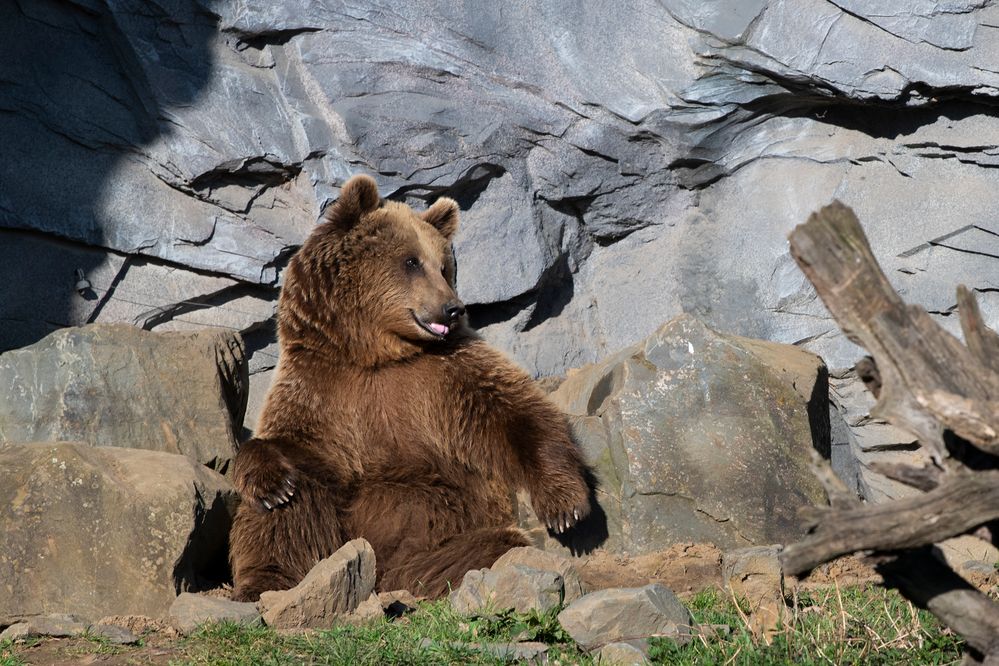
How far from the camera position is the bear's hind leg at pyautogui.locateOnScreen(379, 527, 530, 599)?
5.03 m

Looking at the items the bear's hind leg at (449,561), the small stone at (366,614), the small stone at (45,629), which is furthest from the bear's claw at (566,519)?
the small stone at (45,629)

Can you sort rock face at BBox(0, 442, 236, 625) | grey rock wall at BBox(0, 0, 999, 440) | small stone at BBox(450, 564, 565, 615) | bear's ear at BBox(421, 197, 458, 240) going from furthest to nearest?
grey rock wall at BBox(0, 0, 999, 440)
bear's ear at BBox(421, 197, 458, 240)
rock face at BBox(0, 442, 236, 625)
small stone at BBox(450, 564, 565, 615)

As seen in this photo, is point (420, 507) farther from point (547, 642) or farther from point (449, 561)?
point (547, 642)

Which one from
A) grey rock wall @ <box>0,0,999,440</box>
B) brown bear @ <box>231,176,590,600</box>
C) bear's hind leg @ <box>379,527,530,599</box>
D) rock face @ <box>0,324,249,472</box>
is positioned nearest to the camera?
bear's hind leg @ <box>379,527,530,599</box>

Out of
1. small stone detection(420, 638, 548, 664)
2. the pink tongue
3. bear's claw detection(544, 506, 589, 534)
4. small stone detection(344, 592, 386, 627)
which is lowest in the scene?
bear's claw detection(544, 506, 589, 534)

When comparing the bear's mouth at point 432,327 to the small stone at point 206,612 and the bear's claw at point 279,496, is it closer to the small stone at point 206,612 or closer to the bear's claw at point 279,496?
the bear's claw at point 279,496

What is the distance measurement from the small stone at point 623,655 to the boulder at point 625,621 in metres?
0.06

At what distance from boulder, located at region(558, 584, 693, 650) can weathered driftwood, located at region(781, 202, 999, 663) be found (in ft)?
3.67

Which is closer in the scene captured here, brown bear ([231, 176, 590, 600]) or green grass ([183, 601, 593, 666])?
green grass ([183, 601, 593, 666])

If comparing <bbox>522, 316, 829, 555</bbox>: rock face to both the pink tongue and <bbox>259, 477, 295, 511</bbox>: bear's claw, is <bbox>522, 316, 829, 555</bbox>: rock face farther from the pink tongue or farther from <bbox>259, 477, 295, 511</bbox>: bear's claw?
<bbox>259, 477, 295, 511</bbox>: bear's claw

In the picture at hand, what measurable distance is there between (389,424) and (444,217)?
1.29 metres

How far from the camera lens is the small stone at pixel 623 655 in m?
3.32

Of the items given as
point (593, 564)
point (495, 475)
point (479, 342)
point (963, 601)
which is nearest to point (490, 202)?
point (479, 342)

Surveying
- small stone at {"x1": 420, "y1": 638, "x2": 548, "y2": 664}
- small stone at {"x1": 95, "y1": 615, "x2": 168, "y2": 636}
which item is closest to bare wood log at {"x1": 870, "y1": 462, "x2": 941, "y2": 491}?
small stone at {"x1": 420, "y1": 638, "x2": 548, "y2": 664}
